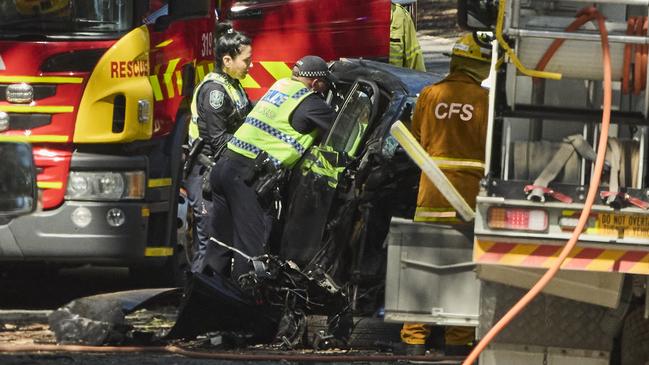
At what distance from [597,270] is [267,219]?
11.9 feet

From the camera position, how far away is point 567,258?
259 inches

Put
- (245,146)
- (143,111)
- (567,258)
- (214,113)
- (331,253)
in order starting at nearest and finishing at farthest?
(567,258) < (331,253) < (245,146) < (143,111) < (214,113)

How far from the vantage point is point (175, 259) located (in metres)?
11.1

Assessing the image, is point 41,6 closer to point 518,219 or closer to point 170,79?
point 170,79

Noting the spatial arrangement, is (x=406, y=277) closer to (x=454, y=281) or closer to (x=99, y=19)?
(x=454, y=281)

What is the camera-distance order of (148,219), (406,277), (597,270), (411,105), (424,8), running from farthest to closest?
(424,8) → (148,219) → (411,105) → (406,277) → (597,270)

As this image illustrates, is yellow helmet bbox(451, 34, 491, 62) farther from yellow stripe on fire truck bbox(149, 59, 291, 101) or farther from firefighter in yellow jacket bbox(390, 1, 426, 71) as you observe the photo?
firefighter in yellow jacket bbox(390, 1, 426, 71)

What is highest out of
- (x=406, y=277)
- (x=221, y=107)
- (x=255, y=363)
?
(x=221, y=107)

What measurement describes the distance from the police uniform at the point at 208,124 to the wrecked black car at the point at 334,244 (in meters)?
1.18

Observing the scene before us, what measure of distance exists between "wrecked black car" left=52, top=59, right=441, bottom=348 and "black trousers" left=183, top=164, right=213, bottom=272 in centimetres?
126

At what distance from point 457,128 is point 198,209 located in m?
2.51

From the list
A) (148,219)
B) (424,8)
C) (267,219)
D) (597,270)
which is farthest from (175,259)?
(424,8)

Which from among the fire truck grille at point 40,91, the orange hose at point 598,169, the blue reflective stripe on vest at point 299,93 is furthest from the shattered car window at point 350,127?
the orange hose at point 598,169

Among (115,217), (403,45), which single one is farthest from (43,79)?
(403,45)
